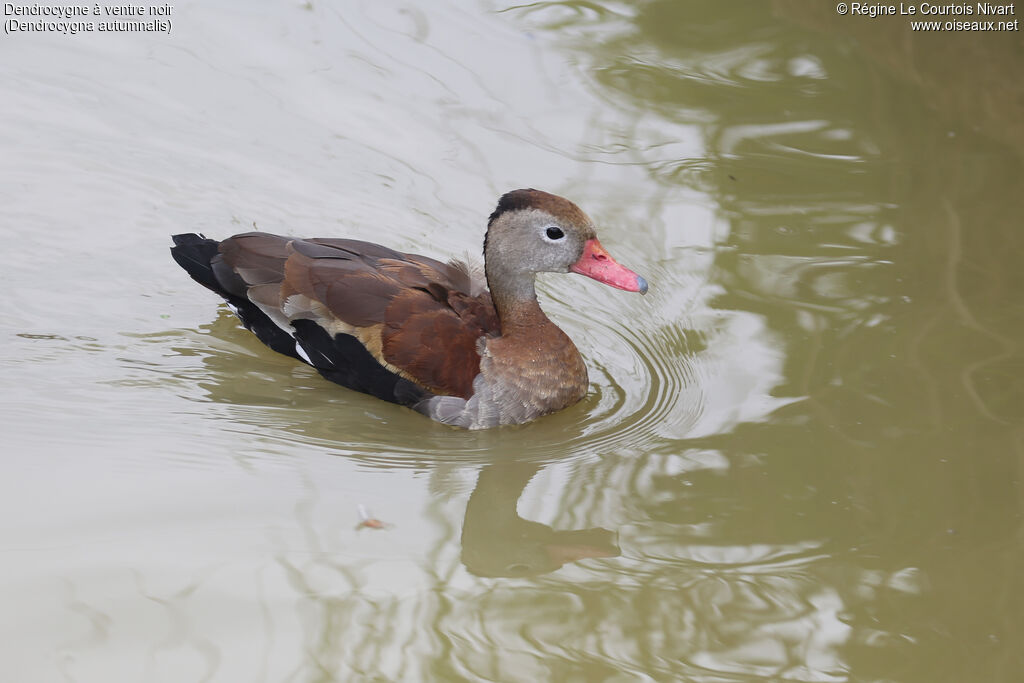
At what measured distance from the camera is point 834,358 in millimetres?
5512

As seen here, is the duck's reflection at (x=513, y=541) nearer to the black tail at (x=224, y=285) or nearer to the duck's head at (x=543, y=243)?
the duck's head at (x=543, y=243)

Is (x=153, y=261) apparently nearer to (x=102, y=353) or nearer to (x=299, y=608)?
(x=102, y=353)

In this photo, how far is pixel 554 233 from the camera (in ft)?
17.5

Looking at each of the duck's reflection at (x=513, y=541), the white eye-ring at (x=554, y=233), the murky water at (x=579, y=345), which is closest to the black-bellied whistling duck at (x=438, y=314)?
the white eye-ring at (x=554, y=233)

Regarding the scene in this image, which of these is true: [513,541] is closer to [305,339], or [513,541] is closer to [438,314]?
[438,314]

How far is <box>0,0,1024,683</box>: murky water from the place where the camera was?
3.97 metres

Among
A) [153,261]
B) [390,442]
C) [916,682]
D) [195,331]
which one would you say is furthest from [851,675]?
[153,261]

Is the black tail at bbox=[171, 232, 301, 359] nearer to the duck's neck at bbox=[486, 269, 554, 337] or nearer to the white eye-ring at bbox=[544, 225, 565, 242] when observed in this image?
the duck's neck at bbox=[486, 269, 554, 337]

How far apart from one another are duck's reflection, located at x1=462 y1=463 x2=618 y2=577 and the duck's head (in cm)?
113

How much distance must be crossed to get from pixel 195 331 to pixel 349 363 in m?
1.01

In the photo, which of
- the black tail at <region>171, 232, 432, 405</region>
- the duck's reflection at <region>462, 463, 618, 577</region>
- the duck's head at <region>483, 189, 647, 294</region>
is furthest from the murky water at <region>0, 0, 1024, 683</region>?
the duck's head at <region>483, 189, 647, 294</region>

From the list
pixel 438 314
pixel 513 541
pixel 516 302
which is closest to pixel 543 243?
pixel 516 302

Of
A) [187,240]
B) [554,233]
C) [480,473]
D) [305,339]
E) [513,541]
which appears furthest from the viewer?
[187,240]

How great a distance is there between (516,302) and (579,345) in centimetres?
70
